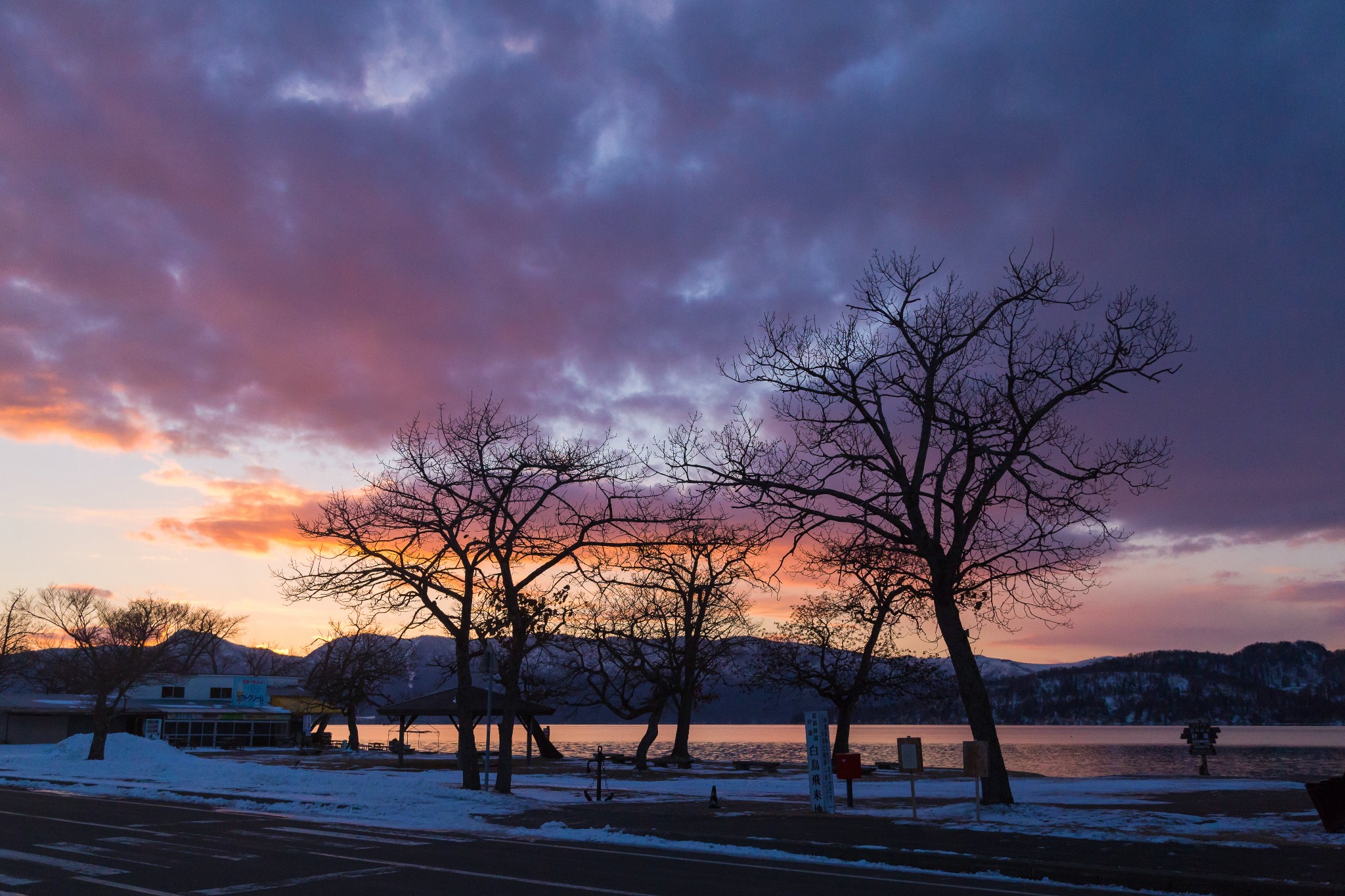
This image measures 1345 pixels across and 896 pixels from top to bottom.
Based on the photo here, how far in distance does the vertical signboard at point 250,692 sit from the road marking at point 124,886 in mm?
78720

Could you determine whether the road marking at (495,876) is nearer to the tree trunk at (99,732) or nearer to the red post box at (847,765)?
the red post box at (847,765)

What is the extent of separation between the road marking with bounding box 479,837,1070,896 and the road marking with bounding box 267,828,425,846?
1.65m

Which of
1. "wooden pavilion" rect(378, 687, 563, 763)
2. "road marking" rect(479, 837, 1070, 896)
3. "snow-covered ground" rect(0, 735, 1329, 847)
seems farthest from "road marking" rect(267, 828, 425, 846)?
"wooden pavilion" rect(378, 687, 563, 763)

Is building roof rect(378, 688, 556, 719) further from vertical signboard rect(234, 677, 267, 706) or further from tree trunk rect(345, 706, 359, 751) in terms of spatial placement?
vertical signboard rect(234, 677, 267, 706)

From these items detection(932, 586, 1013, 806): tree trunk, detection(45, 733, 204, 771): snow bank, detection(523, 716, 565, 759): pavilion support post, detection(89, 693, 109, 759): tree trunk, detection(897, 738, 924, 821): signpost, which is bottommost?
detection(523, 716, 565, 759): pavilion support post

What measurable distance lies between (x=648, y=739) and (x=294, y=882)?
1280 inches

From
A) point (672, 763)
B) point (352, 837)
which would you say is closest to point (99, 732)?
point (672, 763)

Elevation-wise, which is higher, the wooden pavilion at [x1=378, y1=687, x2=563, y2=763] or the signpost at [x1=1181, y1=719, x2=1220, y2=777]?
the wooden pavilion at [x1=378, y1=687, x2=563, y2=763]

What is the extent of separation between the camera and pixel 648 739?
41875 millimetres

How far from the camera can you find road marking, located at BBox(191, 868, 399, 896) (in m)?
9.95

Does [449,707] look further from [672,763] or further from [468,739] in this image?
[468,739]

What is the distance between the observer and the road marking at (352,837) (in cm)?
1417

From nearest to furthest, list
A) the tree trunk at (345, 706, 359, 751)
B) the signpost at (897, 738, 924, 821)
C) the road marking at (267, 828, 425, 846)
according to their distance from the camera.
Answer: the road marking at (267, 828, 425, 846)
the signpost at (897, 738, 924, 821)
the tree trunk at (345, 706, 359, 751)

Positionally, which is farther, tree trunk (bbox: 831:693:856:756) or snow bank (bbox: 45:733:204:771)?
tree trunk (bbox: 831:693:856:756)
